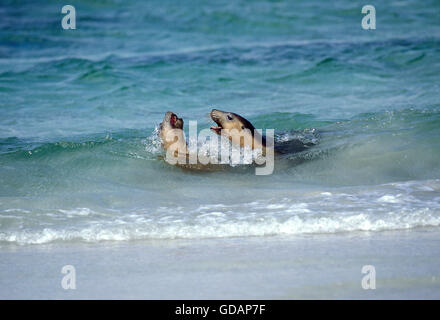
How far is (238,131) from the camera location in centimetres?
657

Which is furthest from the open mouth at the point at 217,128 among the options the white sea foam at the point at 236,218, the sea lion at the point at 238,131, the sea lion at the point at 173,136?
the white sea foam at the point at 236,218

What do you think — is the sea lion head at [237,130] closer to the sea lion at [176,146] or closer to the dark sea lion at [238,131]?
the dark sea lion at [238,131]

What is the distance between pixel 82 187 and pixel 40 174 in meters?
0.66

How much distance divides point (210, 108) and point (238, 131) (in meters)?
3.51

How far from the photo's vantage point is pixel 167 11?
695 inches

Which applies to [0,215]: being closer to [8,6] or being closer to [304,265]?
[304,265]

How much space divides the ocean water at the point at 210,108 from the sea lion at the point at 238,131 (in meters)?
0.35

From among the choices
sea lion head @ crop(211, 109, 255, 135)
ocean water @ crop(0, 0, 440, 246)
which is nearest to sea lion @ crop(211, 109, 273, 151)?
sea lion head @ crop(211, 109, 255, 135)

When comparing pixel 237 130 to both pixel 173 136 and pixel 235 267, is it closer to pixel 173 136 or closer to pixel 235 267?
pixel 173 136

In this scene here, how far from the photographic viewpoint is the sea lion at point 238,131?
6543 millimetres

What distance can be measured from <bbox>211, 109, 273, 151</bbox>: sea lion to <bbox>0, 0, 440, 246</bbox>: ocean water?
1.14 ft

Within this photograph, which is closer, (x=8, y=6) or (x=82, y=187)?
(x=82, y=187)

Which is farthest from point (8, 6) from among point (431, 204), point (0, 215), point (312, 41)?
Answer: point (431, 204)
